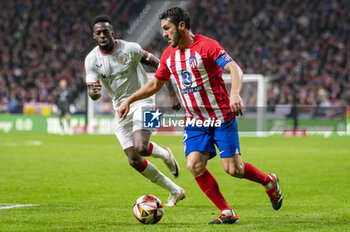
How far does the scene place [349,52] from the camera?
28109mm

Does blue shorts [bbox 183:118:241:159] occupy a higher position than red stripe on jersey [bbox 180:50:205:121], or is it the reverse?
red stripe on jersey [bbox 180:50:205:121]

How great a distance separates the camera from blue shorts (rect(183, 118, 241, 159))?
18.0ft

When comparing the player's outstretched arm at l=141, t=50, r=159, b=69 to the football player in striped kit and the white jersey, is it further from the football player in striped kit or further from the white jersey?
the football player in striped kit

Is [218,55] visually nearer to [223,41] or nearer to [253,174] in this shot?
[253,174]

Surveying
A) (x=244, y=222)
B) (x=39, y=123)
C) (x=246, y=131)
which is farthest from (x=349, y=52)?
(x=244, y=222)

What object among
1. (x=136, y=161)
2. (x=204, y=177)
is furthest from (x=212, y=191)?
(x=136, y=161)

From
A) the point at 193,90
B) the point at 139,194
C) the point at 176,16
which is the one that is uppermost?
the point at 176,16

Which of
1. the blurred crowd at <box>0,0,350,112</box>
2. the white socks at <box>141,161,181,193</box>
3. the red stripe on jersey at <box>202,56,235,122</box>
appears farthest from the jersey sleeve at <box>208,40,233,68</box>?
the blurred crowd at <box>0,0,350,112</box>

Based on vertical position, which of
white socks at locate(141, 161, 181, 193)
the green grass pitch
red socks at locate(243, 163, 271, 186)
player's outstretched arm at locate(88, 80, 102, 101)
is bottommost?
the green grass pitch

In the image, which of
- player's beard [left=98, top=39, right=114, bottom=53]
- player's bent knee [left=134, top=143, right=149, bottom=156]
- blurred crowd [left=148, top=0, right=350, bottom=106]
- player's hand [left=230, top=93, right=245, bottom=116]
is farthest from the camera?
blurred crowd [left=148, top=0, right=350, bottom=106]

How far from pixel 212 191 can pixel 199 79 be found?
1.08 metres

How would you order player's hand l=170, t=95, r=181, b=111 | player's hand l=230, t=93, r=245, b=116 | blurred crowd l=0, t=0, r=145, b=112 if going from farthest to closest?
blurred crowd l=0, t=0, r=145, b=112
player's hand l=170, t=95, r=181, b=111
player's hand l=230, t=93, r=245, b=116

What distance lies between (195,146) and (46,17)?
1155 inches

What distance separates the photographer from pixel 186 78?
5.55 metres
